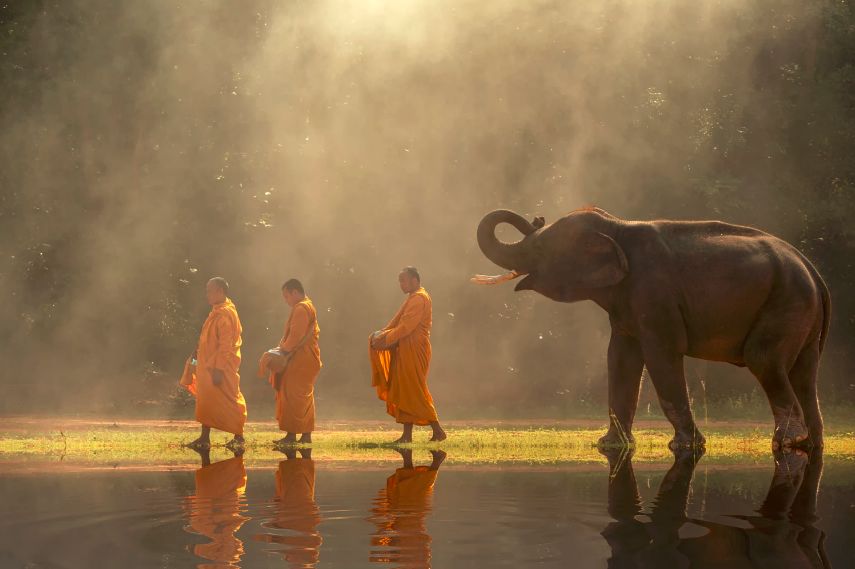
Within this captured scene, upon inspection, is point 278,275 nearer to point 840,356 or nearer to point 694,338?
point 840,356

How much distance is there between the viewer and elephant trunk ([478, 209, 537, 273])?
48.0 feet

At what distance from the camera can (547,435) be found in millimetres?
17391

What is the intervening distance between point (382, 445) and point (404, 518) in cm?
732

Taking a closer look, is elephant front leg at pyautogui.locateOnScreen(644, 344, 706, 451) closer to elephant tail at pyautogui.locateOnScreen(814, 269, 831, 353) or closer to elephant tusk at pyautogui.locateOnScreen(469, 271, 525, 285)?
elephant tail at pyautogui.locateOnScreen(814, 269, 831, 353)

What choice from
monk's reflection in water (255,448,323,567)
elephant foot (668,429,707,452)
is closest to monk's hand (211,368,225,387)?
monk's reflection in water (255,448,323,567)

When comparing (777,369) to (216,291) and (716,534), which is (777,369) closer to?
(716,534)

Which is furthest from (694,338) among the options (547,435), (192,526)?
(192,526)

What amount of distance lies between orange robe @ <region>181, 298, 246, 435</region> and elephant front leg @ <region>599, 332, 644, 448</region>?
164 inches

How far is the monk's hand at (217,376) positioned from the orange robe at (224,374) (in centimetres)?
3

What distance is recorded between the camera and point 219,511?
8875 millimetres

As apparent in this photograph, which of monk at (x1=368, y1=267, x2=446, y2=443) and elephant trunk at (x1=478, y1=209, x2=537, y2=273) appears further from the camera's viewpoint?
monk at (x1=368, y1=267, x2=446, y2=443)

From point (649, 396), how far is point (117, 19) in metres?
12.8

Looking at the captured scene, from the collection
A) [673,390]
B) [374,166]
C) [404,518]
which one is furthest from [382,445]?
[374,166]

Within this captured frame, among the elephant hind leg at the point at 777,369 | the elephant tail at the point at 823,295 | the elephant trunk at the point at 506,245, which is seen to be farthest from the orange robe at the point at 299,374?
the elephant tail at the point at 823,295
